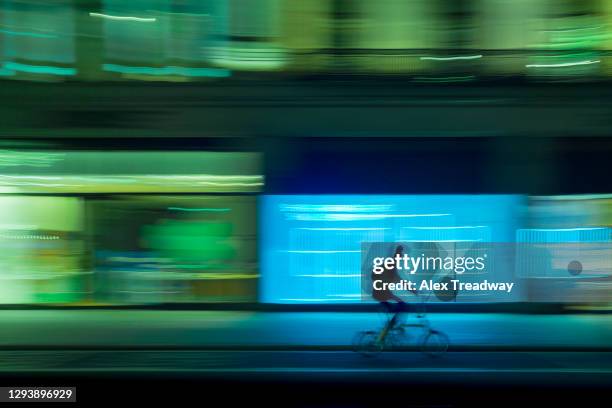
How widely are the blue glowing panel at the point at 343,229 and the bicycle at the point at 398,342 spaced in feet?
7.53

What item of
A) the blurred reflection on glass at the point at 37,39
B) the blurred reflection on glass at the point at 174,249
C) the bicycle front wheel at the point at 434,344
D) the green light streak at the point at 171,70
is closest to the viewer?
the bicycle front wheel at the point at 434,344

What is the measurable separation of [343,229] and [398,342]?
286 cm

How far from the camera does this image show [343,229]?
1223 centimetres

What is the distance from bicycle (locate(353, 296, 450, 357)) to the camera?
31.9 ft

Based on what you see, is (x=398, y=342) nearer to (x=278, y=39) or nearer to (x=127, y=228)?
(x=127, y=228)

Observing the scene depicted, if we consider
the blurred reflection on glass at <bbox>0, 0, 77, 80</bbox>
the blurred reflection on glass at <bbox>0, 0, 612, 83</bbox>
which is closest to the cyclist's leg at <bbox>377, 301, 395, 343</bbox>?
the blurred reflection on glass at <bbox>0, 0, 612, 83</bbox>

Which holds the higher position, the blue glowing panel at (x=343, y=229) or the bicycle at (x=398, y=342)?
the blue glowing panel at (x=343, y=229)

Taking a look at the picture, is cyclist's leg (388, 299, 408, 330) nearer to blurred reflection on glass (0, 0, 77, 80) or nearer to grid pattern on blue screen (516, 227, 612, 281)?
grid pattern on blue screen (516, 227, 612, 281)

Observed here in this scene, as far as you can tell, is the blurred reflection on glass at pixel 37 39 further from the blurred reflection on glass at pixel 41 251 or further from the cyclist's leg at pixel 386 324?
the cyclist's leg at pixel 386 324

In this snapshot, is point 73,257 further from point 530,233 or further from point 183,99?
point 530,233

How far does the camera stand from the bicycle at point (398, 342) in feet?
31.9

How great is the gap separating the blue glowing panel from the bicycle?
2296 millimetres

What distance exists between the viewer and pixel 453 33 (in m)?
12.2

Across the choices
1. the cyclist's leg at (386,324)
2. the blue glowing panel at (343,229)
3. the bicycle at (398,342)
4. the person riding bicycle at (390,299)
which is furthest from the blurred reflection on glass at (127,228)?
the bicycle at (398,342)
